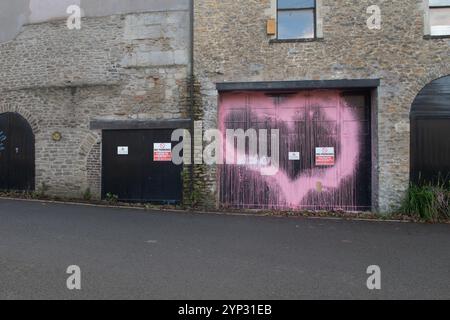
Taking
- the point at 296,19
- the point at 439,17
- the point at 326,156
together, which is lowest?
the point at 326,156

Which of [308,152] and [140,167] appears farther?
[140,167]

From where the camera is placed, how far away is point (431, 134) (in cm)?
1021

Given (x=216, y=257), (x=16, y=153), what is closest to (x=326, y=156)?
(x=216, y=257)

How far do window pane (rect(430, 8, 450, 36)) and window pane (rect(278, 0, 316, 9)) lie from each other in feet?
10.5

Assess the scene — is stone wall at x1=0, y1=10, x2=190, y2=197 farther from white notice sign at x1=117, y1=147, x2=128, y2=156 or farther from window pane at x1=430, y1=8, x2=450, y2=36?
window pane at x1=430, y1=8, x2=450, y2=36

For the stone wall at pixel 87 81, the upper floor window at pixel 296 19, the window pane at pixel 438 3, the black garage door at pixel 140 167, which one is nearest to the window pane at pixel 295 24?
the upper floor window at pixel 296 19

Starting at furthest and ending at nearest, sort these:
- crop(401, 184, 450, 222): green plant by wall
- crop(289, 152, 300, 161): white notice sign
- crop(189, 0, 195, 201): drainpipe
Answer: crop(189, 0, 195, 201): drainpipe, crop(289, 152, 300, 161): white notice sign, crop(401, 184, 450, 222): green plant by wall

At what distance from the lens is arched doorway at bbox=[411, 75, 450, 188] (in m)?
10.1

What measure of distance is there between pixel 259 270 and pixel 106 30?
9.69 m

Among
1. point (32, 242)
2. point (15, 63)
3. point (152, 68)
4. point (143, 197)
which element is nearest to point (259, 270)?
point (32, 242)

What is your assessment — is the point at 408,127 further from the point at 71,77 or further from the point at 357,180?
the point at 71,77

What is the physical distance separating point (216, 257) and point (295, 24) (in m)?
7.72

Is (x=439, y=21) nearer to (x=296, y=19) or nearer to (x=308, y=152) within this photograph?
(x=296, y=19)

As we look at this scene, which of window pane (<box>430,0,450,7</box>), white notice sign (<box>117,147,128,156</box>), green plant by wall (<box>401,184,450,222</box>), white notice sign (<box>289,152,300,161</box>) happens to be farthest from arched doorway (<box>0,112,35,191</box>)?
window pane (<box>430,0,450,7</box>)
